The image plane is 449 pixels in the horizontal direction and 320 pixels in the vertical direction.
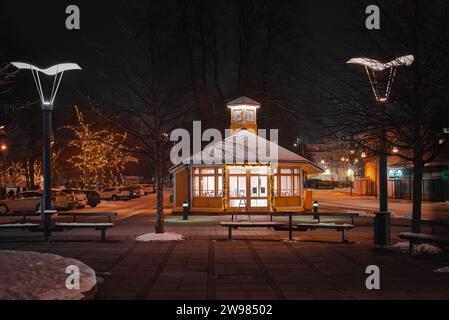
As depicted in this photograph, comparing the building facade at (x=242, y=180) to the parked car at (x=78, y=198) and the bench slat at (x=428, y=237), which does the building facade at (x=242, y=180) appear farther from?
the bench slat at (x=428, y=237)

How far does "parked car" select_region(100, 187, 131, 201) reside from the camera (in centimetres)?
5875

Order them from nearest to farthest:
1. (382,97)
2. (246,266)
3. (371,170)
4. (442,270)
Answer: (442,270) < (246,266) < (382,97) < (371,170)

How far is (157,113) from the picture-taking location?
19.9m

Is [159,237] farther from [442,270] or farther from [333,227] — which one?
[442,270]

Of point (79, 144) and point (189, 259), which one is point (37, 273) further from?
point (79, 144)

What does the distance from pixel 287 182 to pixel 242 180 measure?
3.02 meters

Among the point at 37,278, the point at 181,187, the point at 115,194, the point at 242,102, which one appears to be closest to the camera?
the point at 37,278

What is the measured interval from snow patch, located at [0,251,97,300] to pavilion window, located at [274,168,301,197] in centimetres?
2517

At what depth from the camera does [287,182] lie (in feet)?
119

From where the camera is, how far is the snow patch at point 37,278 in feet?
28.2

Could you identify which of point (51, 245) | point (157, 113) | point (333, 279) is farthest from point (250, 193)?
point (333, 279)

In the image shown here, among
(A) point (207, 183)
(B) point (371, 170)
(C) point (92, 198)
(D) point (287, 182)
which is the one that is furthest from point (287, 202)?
(B) point (371, 170)

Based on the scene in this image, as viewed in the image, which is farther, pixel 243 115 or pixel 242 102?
pixel 243 115

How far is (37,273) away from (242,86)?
3737 centimetres
